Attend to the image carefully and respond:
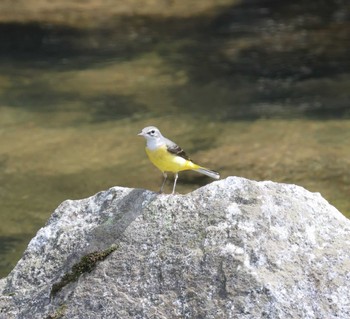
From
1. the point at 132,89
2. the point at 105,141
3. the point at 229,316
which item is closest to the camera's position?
the point at 229,316

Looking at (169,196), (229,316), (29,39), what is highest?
(169,196)

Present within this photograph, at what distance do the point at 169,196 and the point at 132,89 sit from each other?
1109cm

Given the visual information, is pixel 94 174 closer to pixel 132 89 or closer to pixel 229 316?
pixel 132 89

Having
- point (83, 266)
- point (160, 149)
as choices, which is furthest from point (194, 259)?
point (160, 149)

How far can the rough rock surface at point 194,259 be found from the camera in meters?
4.10

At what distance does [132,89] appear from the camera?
15500mm

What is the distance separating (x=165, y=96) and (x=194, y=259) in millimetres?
10861

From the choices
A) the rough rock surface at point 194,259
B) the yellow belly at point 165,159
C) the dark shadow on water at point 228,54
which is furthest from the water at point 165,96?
the rough rock surface at point 194,259

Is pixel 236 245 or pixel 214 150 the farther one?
pixel 214 150

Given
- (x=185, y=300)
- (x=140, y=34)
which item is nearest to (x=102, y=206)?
(x=185, y=300)

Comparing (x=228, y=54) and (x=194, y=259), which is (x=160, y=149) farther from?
(x=228, y=54)

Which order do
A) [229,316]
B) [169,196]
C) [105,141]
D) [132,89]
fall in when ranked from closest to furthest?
[229,316] < [169,196] < [105,141] < [132,89]

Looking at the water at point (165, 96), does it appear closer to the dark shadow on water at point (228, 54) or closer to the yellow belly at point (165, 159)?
the dark shadow on water at point (228, 54)

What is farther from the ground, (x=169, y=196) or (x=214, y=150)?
(x=169, y=196)
